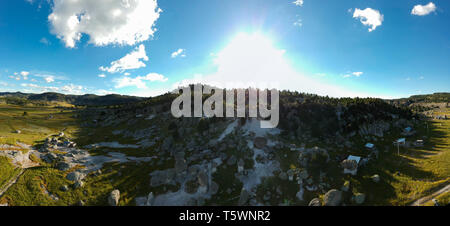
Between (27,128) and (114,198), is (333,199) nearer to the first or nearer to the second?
(114,198)

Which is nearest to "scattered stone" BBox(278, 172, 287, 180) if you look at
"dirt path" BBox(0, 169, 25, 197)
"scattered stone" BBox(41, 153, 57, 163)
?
"dirt path" BBox(0, 169, 25, 197)

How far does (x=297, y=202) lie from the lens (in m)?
40.1

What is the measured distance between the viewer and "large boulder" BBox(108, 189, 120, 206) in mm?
41062

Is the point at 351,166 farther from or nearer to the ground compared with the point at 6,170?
farther from the ground

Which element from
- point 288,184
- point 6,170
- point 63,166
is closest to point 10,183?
point 6,170

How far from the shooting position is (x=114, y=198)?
41.6 metres

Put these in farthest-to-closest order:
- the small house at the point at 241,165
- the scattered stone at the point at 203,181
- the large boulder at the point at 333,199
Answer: the small house at the point at 241,165 → the scattered stone at the point at 203,181 → the large boulder at the point at 333,199

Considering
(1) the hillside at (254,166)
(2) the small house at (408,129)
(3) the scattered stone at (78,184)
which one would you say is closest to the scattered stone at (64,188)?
(1) the hillside at (254,166)

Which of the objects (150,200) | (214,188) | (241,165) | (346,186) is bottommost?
(150,200)

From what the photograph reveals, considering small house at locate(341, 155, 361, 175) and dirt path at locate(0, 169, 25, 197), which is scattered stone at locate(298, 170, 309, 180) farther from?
dirt path at locate(0, 169, 25, 197)

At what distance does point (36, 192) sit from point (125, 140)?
57.4m

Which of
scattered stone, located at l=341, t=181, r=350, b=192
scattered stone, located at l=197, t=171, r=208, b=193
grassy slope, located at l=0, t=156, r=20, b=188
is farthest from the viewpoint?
scattered stone, located at l=197, t=171, r=208, b=193

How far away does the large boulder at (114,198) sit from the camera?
135ft

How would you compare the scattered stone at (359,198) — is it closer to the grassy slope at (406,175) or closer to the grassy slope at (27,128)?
the grassy slope at (406,175)
